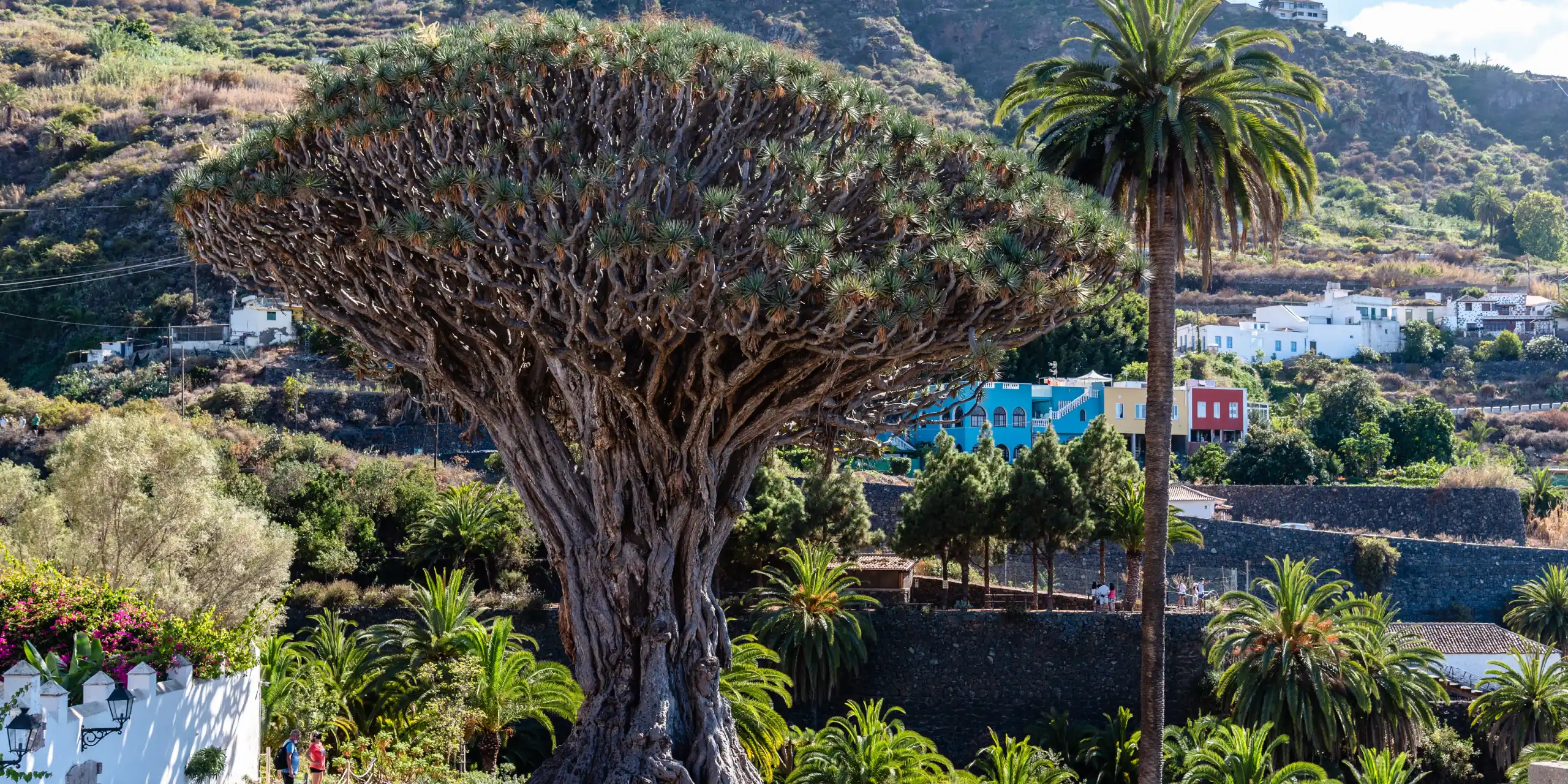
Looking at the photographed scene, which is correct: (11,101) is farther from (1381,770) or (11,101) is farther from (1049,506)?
(1381,770)

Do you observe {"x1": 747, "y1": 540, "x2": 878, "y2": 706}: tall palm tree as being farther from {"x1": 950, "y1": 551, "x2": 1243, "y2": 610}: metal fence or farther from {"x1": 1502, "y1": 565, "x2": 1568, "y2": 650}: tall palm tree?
{"x1": 1502, "y1": 565, "x2": 1568, "y2": 650}: tall palm tree

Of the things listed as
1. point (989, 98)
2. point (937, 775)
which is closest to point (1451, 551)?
point (937, 775)

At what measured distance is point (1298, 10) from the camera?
126 metres

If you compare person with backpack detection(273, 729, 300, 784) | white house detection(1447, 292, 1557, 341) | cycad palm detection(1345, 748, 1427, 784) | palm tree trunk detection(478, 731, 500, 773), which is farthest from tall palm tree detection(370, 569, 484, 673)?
white house detection(1447, 292, 1557, 341)

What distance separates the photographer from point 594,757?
48.9 ft

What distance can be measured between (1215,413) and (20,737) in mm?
46318

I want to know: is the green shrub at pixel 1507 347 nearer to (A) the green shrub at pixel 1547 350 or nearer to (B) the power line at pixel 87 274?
(A) the green shrub at pixel 1547 350

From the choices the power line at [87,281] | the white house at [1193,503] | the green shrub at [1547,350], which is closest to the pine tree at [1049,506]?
the white house at [1193,503]

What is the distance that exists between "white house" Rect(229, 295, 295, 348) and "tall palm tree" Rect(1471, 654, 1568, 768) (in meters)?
37.6

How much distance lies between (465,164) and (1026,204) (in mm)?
5552

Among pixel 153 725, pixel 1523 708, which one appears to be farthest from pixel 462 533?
pixel 1523 708

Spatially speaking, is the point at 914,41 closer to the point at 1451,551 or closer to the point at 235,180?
the point at 1451,551

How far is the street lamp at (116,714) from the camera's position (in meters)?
11.2

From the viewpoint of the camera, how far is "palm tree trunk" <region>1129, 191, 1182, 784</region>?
15.6 metres
